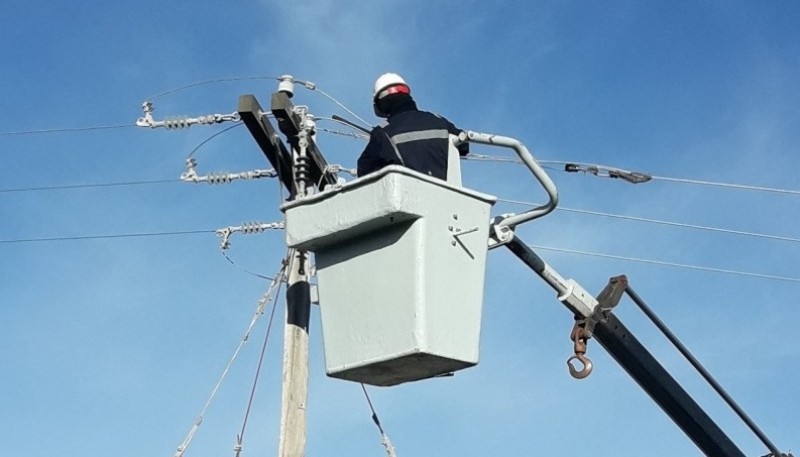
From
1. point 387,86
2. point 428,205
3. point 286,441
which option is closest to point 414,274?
point 428,205

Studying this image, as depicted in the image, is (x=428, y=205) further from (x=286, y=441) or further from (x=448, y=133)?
(x=286, y=441)

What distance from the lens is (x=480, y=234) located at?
4973 mm

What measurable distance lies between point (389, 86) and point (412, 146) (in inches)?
25.3

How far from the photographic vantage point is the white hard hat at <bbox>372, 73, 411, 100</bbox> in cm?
557

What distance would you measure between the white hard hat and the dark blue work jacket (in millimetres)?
375

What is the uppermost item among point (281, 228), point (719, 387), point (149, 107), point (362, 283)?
point (149, 107)

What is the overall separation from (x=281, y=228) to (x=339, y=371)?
3.57 meters

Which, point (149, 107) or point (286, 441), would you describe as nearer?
point (286, 441)

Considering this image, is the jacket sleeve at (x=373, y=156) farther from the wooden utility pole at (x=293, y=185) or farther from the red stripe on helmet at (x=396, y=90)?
the wooden utility pole at (x=293, y=185)

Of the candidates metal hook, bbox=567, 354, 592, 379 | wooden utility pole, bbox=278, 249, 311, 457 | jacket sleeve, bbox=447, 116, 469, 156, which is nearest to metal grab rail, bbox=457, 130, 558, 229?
jacket sleeve, bbox=447, 116, 469, 156

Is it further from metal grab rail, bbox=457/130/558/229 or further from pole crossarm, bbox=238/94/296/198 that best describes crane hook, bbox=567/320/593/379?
pole crossarm, bbox=238/94/296/198

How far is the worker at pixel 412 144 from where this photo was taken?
4961mm

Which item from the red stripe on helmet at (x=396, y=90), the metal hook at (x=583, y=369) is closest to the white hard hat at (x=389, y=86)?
the red stripe on helmet at (x=396, y=90)

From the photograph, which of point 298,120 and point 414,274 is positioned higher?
point 298,120
